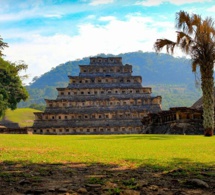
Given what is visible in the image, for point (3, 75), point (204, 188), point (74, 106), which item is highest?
point (3, 75)

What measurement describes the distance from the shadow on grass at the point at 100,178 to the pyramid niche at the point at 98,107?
42223 mm

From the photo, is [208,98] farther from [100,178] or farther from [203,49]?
[100,178]

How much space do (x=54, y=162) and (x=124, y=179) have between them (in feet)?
10.1

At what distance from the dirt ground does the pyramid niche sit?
140ft

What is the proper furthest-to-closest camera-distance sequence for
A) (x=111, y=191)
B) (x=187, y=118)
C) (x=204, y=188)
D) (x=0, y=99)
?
(x=0, y=99) → (x=187, y=118) → (x=204, y=188) → (x=111, y=191)

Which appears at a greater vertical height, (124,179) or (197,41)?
(197,41)

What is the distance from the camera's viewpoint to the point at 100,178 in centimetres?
612

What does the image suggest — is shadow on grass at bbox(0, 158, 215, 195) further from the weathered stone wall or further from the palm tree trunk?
the weathered stone wall

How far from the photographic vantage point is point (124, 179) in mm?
6043

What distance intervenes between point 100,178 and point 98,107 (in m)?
47.5

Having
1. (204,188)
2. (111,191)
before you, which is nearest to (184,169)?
(204,188)

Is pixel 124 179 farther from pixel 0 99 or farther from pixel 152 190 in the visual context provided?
pixel 0 99

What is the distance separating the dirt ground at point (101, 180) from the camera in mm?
5086

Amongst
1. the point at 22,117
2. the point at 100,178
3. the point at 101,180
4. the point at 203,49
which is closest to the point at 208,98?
the point at 203,49
